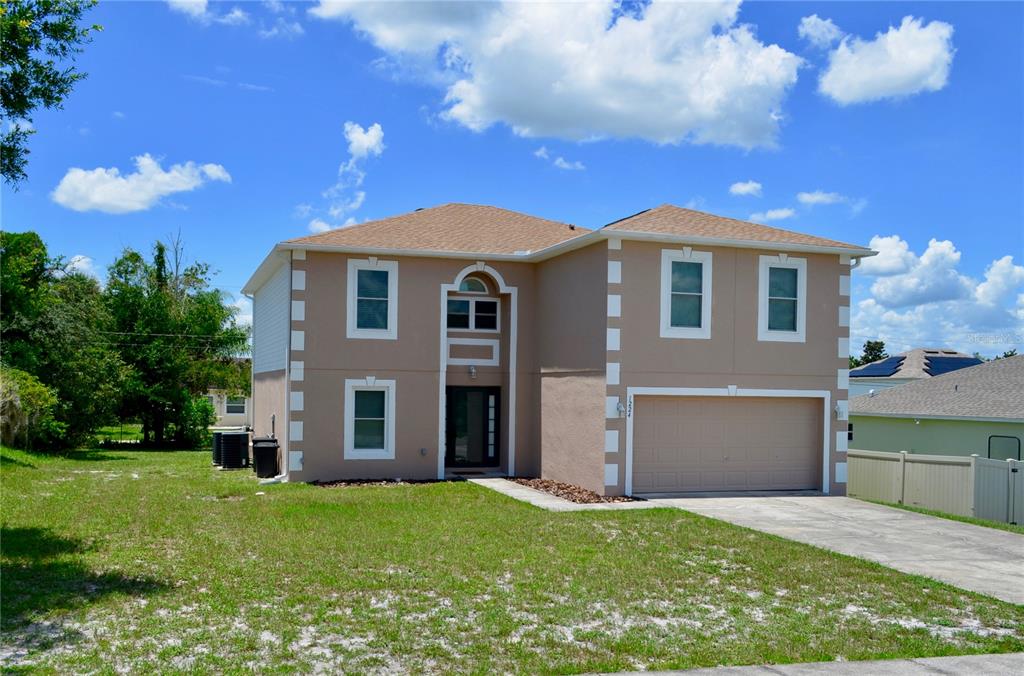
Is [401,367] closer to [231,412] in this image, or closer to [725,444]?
[725,444]

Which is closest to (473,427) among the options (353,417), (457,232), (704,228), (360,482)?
(353,417)

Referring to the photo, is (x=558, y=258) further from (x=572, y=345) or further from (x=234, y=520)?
(x=234, y=520)

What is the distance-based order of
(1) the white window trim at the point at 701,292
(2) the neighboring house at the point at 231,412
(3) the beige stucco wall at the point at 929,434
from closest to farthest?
1. (1) the white window trim at the point at 701,292
2. (3) the beige stucco wall at the point at 929,434
3. (2) the neighboring house at the point at 231,412

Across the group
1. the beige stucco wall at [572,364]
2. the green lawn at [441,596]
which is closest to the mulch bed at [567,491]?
the beige stucco wall at [572,364]

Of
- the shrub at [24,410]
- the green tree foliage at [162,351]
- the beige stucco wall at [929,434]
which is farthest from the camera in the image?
the green tree foliage at [162,351]

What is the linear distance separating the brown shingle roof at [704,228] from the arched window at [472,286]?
3.88 m

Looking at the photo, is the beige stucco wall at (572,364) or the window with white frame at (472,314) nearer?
the beige stucco wall at (572,364)

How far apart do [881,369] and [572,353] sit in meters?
25.9

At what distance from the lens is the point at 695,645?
7082 millimetres

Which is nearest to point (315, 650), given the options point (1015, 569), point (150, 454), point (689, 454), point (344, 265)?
point (1015, 569)

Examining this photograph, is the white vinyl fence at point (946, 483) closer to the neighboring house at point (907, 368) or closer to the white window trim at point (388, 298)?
the white window trim at point (388, 298)

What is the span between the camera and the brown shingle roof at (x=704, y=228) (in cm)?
1628

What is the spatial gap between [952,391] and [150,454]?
2393 cm

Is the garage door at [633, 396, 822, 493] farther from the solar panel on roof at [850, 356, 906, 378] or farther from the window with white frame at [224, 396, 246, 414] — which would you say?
the window with white frame at [224, 396, 246, 414]
